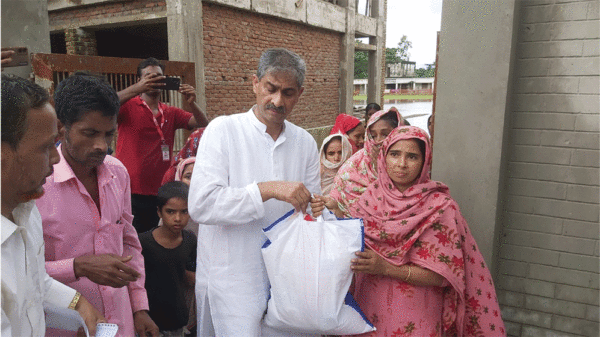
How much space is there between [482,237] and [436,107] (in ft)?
3.25

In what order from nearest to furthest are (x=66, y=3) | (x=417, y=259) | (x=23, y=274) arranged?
Answer: (x=23, y=274)
(x=417, y=259)
(x=66, y=3)

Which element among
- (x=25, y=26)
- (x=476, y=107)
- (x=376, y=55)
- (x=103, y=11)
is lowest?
(x=476, y=107)

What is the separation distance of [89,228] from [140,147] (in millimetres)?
2091

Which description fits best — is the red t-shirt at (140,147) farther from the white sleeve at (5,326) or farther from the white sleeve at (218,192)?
the white sleeve at (5,326)

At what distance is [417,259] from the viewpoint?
6.49 feet

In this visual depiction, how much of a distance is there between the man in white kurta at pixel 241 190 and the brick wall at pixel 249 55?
6602 mm

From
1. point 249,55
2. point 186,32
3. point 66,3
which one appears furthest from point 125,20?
point 249,55

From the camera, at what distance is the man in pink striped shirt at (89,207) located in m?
1.41

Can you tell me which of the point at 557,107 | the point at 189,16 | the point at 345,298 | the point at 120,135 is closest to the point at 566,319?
the point at 557,107

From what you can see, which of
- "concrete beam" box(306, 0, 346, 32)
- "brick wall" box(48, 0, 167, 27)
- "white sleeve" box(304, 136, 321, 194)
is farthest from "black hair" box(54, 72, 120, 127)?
"concrete beam" box(306, 0, 346, 32)

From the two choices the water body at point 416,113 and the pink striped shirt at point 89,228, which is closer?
the pink striped shirt at point 89,228

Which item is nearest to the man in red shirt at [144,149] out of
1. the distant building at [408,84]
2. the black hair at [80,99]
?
the black hair at [80,99]

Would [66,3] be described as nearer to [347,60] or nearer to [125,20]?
[125,20]

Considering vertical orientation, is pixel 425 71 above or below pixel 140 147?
above
